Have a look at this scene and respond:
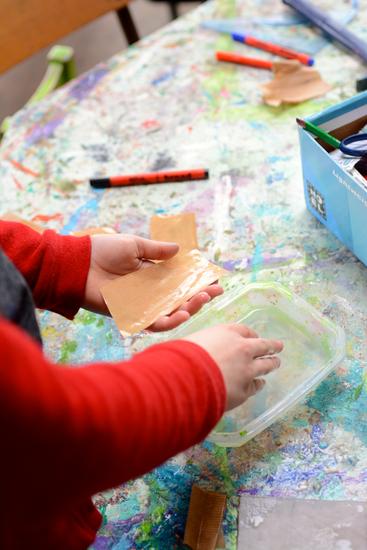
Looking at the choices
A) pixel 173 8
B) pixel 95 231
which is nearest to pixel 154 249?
pixel 95 231

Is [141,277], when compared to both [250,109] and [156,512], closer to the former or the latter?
[156,512]

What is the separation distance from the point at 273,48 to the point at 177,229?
0.43 meters

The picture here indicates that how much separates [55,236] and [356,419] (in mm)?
414

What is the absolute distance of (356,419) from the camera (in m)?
0.64

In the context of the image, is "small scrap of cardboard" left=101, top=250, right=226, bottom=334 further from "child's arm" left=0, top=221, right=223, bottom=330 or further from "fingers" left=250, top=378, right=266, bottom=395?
"fingers" left=250, top=378, right=266, bottom=395

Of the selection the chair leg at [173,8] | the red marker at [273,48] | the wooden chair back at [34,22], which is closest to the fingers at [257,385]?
the red marker at [273,48]

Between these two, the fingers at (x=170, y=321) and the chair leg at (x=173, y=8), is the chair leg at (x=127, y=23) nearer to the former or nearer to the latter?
the fingers at (x=170, y=321)

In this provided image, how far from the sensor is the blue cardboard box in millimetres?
720

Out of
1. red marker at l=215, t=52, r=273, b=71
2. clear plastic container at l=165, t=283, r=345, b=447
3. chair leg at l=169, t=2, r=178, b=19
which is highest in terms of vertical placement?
red marker at l=215, t=52, r=273, b=71

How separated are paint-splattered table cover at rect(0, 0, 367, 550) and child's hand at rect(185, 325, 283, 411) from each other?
8 cm

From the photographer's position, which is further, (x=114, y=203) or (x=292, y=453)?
(x=114, y=203)

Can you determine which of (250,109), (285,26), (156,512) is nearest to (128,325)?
(156,512)

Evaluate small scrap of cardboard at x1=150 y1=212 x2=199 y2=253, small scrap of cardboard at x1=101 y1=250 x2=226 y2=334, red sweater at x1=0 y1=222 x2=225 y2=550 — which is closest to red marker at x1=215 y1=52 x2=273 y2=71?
small scrap of cardboard at x1=150 y1=212 x2=199 y2=253

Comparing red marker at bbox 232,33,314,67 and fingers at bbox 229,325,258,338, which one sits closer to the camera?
fingers at bbox 229,325,258,338
